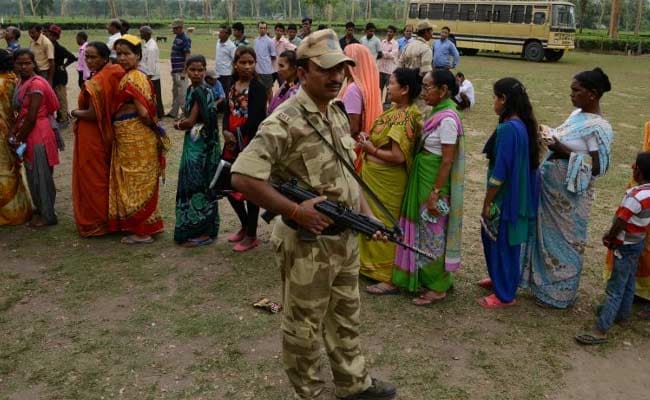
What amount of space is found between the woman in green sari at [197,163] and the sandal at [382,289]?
64.1 inches

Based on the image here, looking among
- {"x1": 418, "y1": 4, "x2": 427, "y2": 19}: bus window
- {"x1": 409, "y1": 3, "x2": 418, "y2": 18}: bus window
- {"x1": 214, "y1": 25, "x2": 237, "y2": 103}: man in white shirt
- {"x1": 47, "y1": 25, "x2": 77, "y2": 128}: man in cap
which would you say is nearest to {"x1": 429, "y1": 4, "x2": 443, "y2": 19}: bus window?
{"x1": 418, "y1": 4, "x2": 427, "y2": 19}: bus window

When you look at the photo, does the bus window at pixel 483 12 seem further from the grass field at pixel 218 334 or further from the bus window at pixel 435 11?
the grass field at pixel 218 334

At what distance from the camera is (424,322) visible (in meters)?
3.65

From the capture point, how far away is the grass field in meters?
2.98

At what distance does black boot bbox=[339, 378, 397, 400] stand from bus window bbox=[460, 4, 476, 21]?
23.9 m

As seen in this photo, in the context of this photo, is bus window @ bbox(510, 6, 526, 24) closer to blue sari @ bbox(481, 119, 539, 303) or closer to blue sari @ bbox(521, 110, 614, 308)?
blue sari @ bbox(521, 110, 614, 308)

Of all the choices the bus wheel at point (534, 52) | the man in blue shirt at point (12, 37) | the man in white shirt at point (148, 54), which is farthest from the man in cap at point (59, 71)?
the bus wheel at point (534, 52)

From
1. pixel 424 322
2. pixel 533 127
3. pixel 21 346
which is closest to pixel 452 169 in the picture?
pixel 533 127

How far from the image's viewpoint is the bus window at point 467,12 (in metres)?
24.2

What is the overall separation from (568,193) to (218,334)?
2.42 metres

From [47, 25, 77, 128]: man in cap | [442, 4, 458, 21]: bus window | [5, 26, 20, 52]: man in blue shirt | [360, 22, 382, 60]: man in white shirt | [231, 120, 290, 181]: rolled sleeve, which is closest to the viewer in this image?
[231, 120, 290, 181]: rolled sleeve

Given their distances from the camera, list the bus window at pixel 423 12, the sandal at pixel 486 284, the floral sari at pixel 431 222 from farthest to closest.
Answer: the bus window at pixel 423 12, the sandal at pixel 486 284, the floral sari at pixel 431 222

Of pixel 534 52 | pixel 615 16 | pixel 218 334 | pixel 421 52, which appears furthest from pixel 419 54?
pixel 615 16

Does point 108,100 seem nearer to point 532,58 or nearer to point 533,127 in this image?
point 533,127
